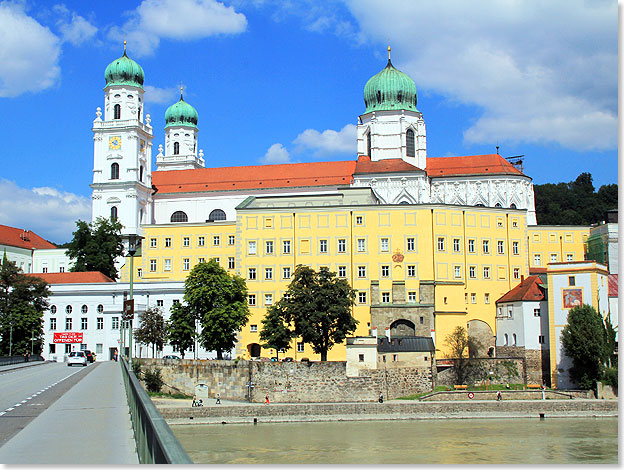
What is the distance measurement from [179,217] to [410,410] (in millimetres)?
50515

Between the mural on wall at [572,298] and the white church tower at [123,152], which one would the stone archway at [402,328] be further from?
the white church tower at [123,152]

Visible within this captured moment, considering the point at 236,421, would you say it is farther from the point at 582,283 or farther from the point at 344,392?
the point at 582,283

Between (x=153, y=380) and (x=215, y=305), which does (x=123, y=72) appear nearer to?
(x=215, y=305)

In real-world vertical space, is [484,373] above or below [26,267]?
below

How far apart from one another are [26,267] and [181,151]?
97.7 ft

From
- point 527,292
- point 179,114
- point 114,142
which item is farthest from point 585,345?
point 179,114

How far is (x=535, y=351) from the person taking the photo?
59.1 m

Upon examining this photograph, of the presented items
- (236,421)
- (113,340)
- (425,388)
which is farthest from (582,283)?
(113,340)

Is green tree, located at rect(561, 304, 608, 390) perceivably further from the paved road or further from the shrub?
the paved road

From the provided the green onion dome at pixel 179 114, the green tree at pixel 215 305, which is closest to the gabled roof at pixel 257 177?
the green onion dome at pixel 179 114

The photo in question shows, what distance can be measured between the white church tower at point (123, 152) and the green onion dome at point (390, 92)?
27.9 metres

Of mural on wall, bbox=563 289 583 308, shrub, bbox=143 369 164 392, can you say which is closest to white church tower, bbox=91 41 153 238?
shrub, bbox=143 369 164 392

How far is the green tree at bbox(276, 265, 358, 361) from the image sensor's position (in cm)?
5622

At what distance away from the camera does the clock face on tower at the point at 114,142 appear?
9522cm
